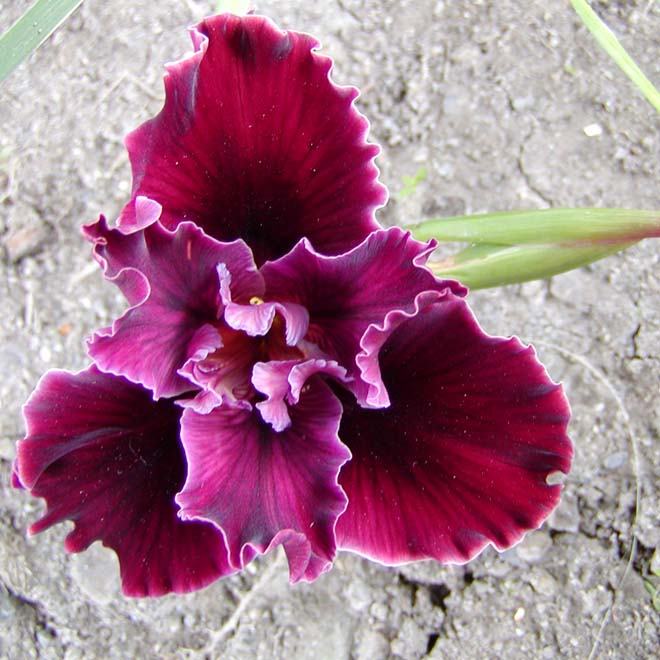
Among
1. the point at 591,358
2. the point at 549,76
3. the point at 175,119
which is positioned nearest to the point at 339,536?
the point at 175,119

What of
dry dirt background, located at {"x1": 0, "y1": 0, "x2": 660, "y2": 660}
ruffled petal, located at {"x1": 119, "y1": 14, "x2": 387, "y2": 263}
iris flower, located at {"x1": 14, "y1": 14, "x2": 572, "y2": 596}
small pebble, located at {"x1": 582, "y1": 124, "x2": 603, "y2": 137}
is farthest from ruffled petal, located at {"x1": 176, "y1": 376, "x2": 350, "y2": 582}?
small pebble, located at {"x1": 582, "y1": 124, "x2": 603, "y2": 137}

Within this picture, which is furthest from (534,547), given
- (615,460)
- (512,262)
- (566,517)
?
(512,262)

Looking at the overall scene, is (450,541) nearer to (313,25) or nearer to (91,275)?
(91,275)

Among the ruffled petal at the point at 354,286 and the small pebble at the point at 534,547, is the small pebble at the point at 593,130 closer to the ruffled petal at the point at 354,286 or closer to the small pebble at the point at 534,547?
the small pebble at the point at 534,547

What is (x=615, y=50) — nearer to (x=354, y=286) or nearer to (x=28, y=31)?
(x=354, y=286)

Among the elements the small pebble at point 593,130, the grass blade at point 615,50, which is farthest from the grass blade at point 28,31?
the small pebble at point 593,130

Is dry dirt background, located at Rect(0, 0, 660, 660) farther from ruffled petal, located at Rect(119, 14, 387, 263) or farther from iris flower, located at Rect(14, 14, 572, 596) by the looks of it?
ruffled petal, located at Rect(119, 14, 387, 263)
